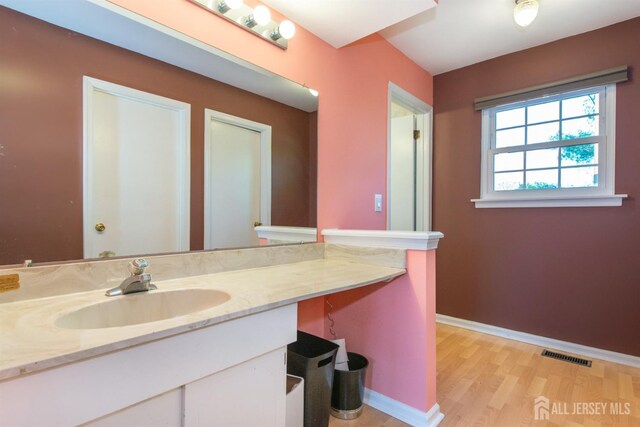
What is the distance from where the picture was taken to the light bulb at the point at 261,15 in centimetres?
148

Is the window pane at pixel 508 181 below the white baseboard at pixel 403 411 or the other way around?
the other way around

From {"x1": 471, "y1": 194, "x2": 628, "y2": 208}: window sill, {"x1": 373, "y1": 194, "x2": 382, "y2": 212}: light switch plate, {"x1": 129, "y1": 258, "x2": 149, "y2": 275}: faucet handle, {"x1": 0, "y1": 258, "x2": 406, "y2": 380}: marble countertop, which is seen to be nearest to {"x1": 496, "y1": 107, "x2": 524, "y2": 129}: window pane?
{"x1": 471, "y1": 194, "x2": 628, "y2": 208}: window sill

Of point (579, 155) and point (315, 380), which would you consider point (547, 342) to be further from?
point (315, 380)

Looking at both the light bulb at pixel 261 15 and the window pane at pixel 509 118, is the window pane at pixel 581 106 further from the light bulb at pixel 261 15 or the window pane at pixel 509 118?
the light bulb at pixel 261 15

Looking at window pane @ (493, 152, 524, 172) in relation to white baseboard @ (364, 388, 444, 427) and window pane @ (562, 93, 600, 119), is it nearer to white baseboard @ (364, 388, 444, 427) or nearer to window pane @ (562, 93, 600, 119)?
window pane @ (562, 93, 600, 119)

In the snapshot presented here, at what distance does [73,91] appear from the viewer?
1054 millimetres

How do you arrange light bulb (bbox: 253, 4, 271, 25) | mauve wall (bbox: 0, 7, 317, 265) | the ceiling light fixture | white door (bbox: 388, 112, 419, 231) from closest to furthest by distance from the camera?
mauve wall (bbox: 0, 7, 317, 265)
light bulb (bbox: 253, 4, 271, 25)
the ceiling light fixture
white door (bbox: 388, 112, 419, 231)

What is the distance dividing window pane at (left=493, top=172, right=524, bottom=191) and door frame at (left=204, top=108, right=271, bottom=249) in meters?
2.07

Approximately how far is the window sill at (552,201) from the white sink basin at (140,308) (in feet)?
7.97

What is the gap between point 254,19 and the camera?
1.51 meters

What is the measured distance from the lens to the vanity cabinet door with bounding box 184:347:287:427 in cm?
83

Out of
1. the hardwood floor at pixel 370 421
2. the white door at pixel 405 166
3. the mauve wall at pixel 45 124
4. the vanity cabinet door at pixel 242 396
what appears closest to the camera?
the vanity cabinet door at pixel 242 396

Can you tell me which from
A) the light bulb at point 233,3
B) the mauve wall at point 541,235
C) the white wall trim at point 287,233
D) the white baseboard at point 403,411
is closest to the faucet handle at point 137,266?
the white wall trim at point 287,233

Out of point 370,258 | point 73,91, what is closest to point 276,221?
point 370,258
